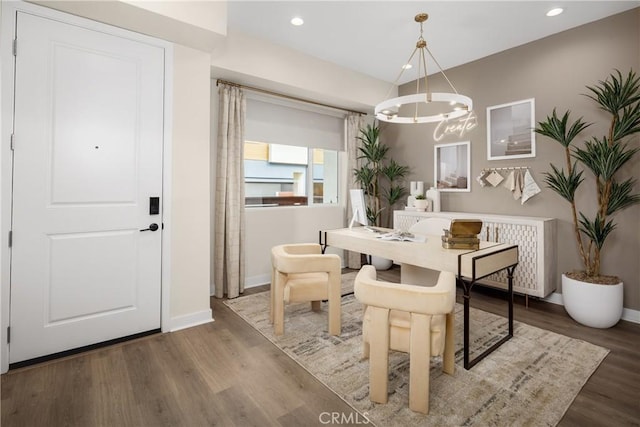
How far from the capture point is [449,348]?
6.56ft

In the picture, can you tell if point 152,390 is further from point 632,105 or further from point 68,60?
point 632,105

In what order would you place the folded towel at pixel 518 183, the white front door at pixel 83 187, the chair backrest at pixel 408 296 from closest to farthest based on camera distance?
the chair backrest at pixel 408 296, the white front door at pixel 83 187, the folded towel at pixel 518 183

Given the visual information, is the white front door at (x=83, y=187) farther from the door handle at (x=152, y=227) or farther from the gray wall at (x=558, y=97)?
the gray wall at (x=558, y=97)

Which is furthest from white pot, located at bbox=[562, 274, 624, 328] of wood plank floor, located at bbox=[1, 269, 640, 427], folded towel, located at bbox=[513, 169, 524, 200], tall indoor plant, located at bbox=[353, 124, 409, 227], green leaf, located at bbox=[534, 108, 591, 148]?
tall indoor plant, located at bbox=[353, 124, 409, 227]

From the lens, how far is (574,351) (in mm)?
2312

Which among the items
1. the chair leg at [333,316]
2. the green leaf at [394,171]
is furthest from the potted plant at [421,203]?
the chair leg at [333,316]

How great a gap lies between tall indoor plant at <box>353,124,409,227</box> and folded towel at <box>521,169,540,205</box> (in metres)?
1.60

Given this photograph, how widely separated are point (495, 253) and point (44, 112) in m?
3.24

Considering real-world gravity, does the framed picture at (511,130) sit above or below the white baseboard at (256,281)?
above

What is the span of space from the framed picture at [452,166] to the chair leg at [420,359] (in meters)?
2.88

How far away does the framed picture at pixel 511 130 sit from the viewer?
346 cm

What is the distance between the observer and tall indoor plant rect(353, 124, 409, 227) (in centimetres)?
460

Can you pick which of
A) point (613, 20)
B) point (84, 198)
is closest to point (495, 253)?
point (613, 20)

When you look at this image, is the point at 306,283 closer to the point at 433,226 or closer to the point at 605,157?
the point at 433,226
